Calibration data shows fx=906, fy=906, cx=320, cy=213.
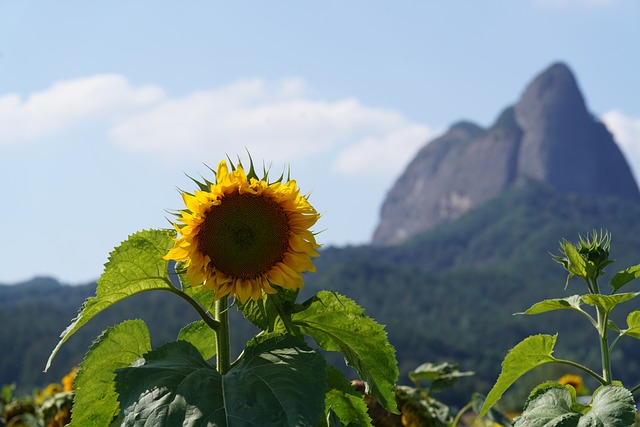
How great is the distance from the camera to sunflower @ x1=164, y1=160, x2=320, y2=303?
2.05m

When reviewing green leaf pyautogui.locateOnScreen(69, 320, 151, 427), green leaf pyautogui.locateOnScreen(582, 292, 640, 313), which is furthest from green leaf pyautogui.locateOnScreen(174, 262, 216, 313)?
green leaf pyautogui.locateOnScreen(582, 292, 640, 313)

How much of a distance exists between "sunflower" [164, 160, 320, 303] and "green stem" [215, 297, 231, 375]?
1.6 inches

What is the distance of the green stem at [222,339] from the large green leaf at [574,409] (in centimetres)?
67

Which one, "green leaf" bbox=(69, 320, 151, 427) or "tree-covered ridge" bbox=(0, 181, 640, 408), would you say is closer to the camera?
"green leaf" bbox=(69, 320, 151, 427)

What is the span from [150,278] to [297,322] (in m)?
0.36

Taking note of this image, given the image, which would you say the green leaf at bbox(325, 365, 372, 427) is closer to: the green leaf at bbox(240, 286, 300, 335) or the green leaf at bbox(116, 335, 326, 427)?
the green leaf at bbox(240, 286, 300, 335)

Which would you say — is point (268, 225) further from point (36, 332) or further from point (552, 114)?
point (552, 114)

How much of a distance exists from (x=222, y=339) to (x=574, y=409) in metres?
0.85

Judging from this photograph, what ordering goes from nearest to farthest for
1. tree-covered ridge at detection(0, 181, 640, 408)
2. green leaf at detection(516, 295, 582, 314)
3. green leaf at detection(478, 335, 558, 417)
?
green leaf at detection(516, 295, 582, 314)
green leaf at detection(478, 335, 558, 417)
tree-covered ridge at detection(0, 181, 640, 408)

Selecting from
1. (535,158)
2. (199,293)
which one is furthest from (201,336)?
(535,158)

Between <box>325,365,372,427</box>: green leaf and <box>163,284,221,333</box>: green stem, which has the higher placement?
<box>163,284,221,333</box>: green stem

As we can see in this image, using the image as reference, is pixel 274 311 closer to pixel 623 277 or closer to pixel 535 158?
pixel 623 277

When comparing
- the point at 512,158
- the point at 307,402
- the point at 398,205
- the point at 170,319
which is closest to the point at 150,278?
the point at 307,402

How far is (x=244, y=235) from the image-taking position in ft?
6.95
